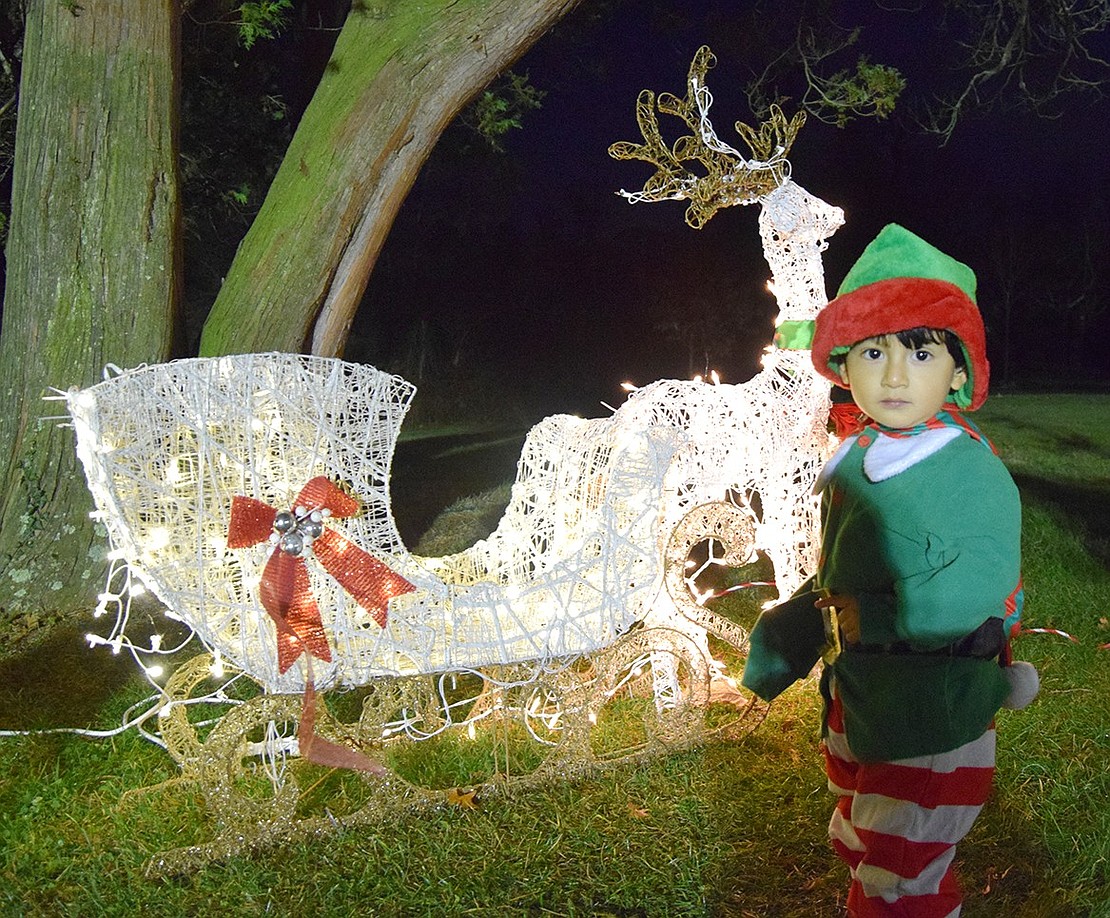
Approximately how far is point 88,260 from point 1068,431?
11288mm

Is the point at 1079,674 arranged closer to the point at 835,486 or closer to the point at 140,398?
the point at 835,486

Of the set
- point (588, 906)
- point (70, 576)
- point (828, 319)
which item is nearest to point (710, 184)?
point (828, 319)

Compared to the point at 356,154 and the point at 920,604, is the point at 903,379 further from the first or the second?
the point at 356,154

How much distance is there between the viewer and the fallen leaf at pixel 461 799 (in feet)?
9.60

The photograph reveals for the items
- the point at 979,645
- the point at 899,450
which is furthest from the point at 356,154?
the point at 979,645

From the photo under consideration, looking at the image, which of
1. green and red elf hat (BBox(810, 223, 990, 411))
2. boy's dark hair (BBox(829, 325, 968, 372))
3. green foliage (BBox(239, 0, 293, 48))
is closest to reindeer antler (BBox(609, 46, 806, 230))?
green and red elf hat (BBox(810, 223, 990, 411))

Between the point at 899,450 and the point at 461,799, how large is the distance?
171 cm

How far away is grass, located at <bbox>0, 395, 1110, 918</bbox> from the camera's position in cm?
256

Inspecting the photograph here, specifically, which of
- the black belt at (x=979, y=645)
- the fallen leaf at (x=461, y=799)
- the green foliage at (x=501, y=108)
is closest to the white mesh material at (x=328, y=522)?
the fallen leaf at (x=461, y=799)

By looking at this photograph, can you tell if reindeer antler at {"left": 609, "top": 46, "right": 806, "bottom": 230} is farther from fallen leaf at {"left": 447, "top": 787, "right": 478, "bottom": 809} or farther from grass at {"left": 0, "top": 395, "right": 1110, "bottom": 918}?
fallen leaf at {"left": 447, "top": 787, "right": 478, "bottom": 809}

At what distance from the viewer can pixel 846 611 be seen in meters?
2.19

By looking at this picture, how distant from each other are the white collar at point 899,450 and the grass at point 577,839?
1259 millimetres

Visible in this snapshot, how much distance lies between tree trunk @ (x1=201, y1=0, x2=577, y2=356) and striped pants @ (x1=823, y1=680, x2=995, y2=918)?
295 centimetres

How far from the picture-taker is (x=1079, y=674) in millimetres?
3893
